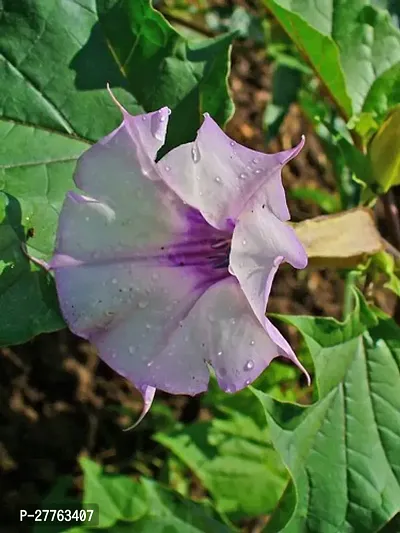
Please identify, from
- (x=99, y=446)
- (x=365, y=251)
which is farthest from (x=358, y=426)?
(x=99, y=446)

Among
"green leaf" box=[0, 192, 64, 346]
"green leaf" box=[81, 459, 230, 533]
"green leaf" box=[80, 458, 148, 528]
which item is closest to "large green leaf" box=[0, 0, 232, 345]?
"green leaf" box=[0, 192, 64, 346]

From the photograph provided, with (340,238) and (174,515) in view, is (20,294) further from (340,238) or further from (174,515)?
(174,515)

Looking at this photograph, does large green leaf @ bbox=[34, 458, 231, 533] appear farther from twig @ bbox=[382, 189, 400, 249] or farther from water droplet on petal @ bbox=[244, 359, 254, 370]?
water droplet on petal @ bbox=[244, 359, 254, 370]

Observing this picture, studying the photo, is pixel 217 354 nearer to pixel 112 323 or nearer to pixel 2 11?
pixel 112 323

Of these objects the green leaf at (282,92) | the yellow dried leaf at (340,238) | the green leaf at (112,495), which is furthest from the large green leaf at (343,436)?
the green leaf at (282,92)

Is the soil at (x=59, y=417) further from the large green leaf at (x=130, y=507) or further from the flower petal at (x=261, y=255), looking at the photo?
the flower petal at (x=261, y=255)
